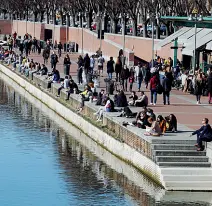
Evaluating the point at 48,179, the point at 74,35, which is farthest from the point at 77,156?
the point at 74,35

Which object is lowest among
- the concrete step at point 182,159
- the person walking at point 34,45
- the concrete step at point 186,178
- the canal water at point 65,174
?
the canal water at point 65,174

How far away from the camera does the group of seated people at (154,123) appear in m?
32.7

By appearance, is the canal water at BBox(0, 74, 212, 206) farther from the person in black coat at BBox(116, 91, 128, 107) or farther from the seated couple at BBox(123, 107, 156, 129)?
the person in black coat at BBox(116, 91, 128, 107)

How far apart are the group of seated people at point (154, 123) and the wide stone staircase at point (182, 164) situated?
0.84 meters

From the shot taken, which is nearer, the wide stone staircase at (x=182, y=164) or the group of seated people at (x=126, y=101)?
the wide stone staircase at (x=182, y=164)

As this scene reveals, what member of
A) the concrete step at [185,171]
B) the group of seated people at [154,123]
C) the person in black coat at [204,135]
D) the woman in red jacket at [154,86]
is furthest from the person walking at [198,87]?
the concrete step at [185,171]

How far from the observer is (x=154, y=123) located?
32656 mm

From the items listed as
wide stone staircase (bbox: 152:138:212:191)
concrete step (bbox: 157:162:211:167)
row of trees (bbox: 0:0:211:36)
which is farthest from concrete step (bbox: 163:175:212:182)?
row of trees (bbox: 0:0:211:36)

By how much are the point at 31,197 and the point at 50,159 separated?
22.4 ft

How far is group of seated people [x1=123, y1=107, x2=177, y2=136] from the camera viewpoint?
32.7 m

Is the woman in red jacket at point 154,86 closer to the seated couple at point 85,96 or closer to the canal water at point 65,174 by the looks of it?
the seated couple at point 85,96

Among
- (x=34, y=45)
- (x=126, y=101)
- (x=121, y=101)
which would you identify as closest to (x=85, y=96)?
(x=126, y=101)

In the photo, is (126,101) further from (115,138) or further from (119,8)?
(119,8)

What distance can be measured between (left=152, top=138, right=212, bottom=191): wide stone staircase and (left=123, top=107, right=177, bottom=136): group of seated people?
835 mm
